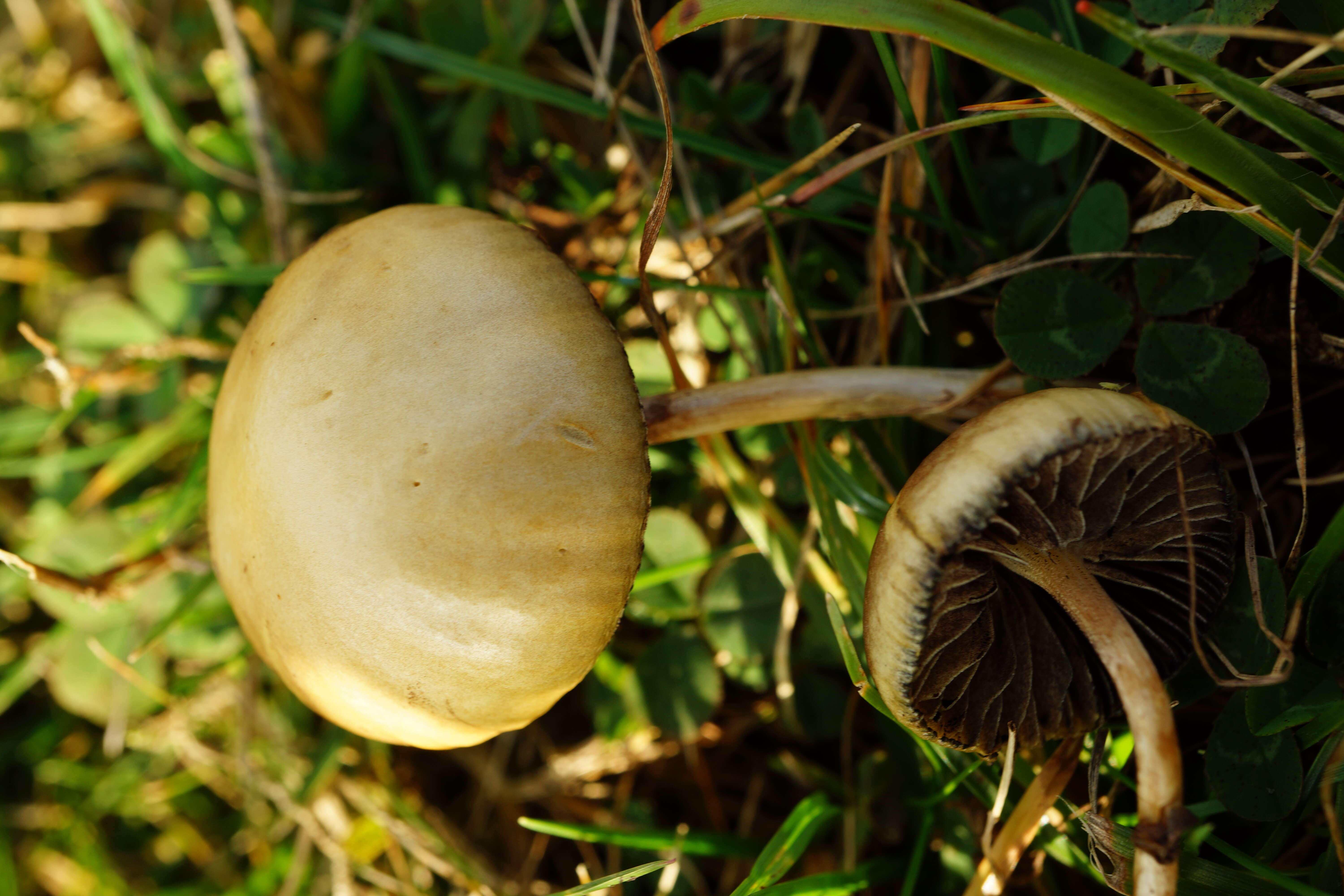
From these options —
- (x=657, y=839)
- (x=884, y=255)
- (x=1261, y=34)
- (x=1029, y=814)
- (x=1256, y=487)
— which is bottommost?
(x=657, y=839)

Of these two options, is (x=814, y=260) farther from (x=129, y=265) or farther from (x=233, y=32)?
(x=129, y=265)

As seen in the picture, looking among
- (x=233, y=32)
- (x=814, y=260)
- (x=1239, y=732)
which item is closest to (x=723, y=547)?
(x=814, y=260)

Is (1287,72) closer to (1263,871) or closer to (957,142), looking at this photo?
(957,142)

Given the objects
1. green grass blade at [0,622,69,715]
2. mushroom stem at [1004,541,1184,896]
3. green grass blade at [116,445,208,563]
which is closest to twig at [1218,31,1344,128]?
mushroom stem at [1004,541,1184,896]

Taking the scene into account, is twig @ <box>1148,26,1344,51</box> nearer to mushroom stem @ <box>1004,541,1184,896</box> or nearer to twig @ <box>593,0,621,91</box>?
mushroom stem @ <box>1004,541,1184,896</box>

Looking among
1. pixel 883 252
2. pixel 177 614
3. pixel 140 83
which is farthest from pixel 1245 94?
pixel 140 83

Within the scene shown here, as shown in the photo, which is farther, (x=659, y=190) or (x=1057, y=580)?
(x=659, y=190)

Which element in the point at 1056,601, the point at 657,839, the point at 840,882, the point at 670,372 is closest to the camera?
the point at 1056,601

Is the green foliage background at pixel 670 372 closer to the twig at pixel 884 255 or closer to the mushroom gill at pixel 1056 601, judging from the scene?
the twig at pixel 884 255
